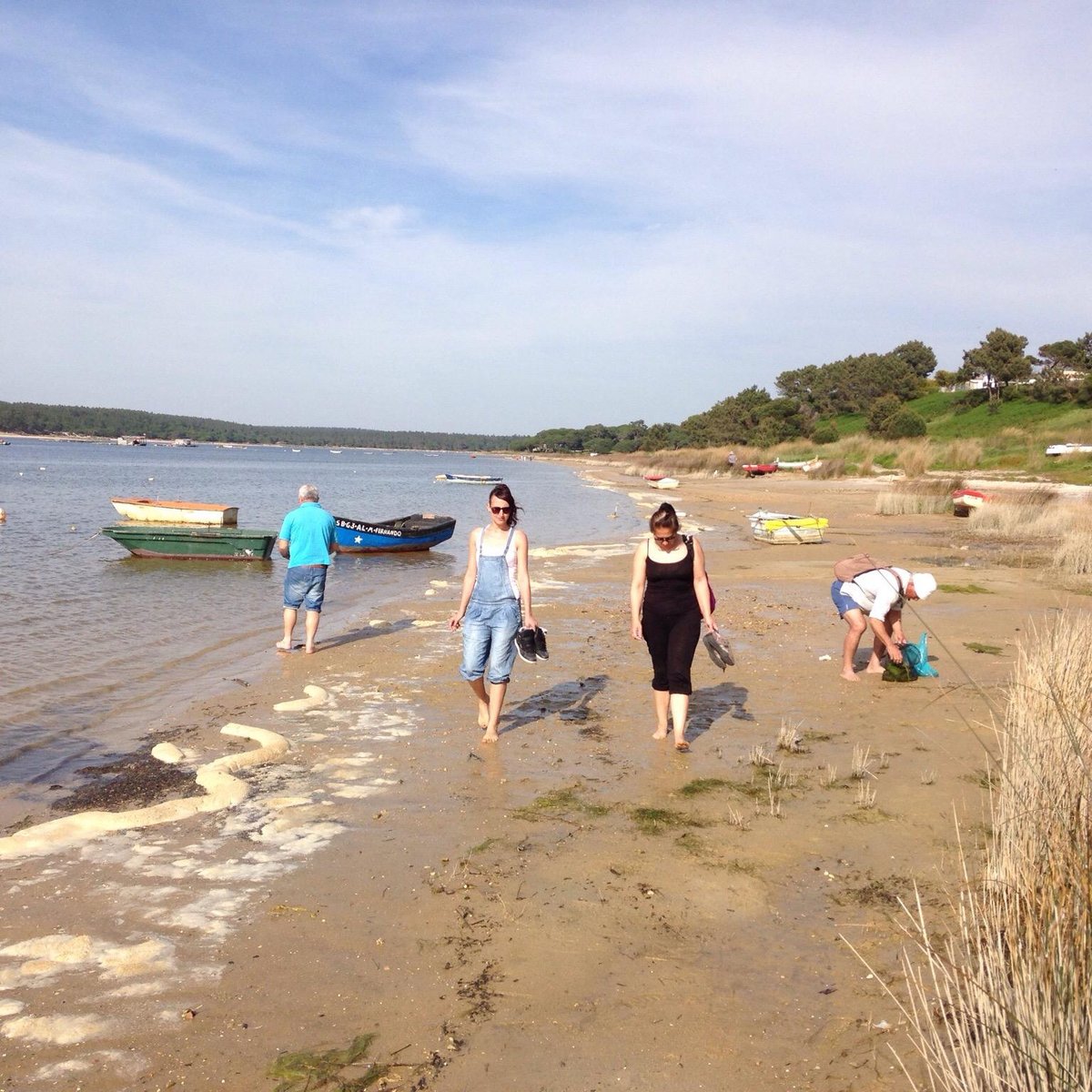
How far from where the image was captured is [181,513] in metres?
24.2

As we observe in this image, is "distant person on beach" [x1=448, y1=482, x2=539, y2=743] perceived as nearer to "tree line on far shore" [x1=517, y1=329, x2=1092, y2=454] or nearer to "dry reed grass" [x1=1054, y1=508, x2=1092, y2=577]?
"dry reed grass" [x1=1054, y1=508, x2=1092, y2=577]

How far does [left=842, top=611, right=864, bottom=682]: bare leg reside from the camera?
8.86m

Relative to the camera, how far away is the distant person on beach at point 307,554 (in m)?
11.1

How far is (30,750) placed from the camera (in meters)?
7.72

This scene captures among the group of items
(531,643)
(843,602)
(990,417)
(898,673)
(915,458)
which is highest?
(990,417)

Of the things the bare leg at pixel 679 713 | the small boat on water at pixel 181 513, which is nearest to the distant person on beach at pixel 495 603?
the bare leg at pixel 679 713

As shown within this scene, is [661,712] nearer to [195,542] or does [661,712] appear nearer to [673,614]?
[673,614]

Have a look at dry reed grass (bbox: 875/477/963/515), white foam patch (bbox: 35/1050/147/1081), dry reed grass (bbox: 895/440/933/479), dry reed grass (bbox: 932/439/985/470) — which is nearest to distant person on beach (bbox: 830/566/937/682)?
white foam patch (bbox: 35/1050/147/1081)

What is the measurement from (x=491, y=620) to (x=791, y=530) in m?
16.8

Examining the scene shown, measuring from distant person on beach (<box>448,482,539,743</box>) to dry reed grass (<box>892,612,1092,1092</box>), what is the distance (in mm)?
3625

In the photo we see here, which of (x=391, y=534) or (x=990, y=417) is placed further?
(x=990, y=417)

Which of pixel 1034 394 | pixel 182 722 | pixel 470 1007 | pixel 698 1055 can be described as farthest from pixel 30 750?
pixel 1034 394

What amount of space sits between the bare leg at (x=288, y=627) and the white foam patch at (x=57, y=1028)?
7.71 m

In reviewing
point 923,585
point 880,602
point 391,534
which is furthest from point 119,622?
point 923,585
